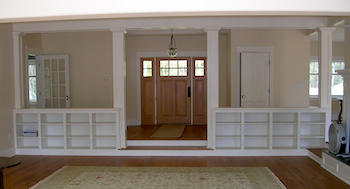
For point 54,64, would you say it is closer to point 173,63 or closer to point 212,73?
point 173,63

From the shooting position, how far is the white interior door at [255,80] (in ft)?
20.3

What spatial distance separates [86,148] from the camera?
4930mm

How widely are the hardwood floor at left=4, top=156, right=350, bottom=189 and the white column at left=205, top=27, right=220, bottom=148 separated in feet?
1.94

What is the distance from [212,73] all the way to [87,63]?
3.55m

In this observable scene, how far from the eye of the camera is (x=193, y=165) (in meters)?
4.18

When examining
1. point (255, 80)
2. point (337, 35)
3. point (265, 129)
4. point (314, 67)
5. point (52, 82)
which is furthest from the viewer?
point (314, 67)

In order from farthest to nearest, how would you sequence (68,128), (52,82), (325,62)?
(52,82) → (68,128) → (325,62)

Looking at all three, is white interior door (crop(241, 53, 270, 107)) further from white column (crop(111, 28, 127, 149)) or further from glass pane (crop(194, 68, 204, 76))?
white column (crop(111, 28, 127, 149))

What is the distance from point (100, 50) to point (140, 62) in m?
1.17

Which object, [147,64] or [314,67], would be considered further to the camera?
[314,67]

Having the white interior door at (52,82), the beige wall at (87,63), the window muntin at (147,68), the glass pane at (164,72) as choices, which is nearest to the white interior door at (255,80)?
the glass pane at (164,72)

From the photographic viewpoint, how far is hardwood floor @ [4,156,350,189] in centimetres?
346

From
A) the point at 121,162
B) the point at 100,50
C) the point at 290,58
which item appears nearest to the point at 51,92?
the point at 100,50

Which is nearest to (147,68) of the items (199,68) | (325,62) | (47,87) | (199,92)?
(199,68)
